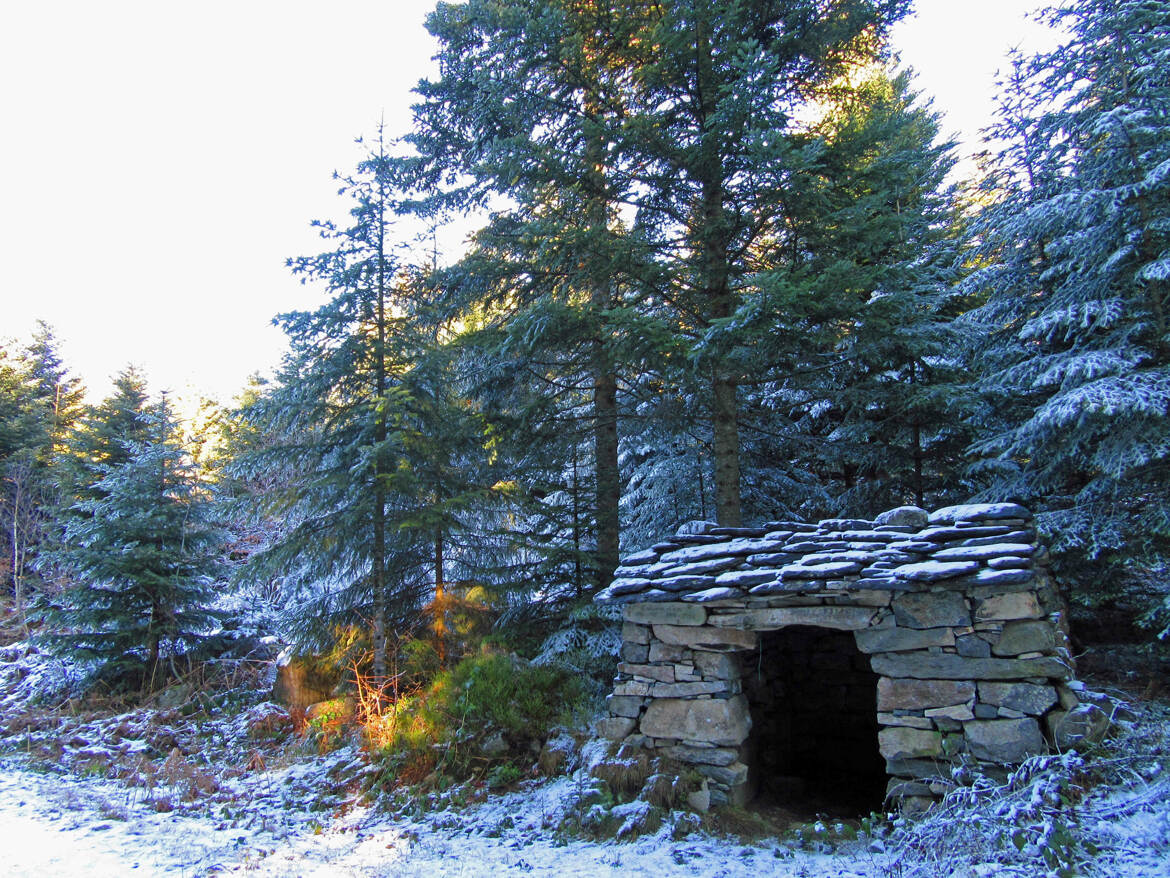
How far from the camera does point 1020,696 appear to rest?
166 inches

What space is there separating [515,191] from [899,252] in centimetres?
522

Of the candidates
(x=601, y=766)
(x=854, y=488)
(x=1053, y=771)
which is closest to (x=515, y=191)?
(x=854, y=488)

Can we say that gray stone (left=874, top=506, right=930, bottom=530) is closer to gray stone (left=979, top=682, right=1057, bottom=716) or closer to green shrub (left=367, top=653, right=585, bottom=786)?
gray stone (left=979, top=682, right=1057, bottom=716)

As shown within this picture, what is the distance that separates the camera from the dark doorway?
623 cm

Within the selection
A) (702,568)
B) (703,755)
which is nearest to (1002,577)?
(702,568)

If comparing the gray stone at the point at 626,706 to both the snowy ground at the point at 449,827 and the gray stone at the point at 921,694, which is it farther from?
the gray stone at the point at 921,694

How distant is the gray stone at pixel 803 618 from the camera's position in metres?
4.68

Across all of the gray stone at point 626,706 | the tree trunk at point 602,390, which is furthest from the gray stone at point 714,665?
the tree trunk at point 602,390

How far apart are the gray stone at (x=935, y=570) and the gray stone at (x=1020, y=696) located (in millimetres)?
803

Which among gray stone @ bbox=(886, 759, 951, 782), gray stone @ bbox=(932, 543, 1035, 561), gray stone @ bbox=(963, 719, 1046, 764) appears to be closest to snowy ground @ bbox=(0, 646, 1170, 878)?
gray stone @ bbox=(963, 719, 1046, 764)

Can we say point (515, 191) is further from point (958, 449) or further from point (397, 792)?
point (397, 792)

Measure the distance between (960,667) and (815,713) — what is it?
3.10 meters

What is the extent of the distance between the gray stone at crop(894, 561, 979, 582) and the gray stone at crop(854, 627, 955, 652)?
41 cm

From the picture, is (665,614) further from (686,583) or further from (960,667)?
(960,667)
